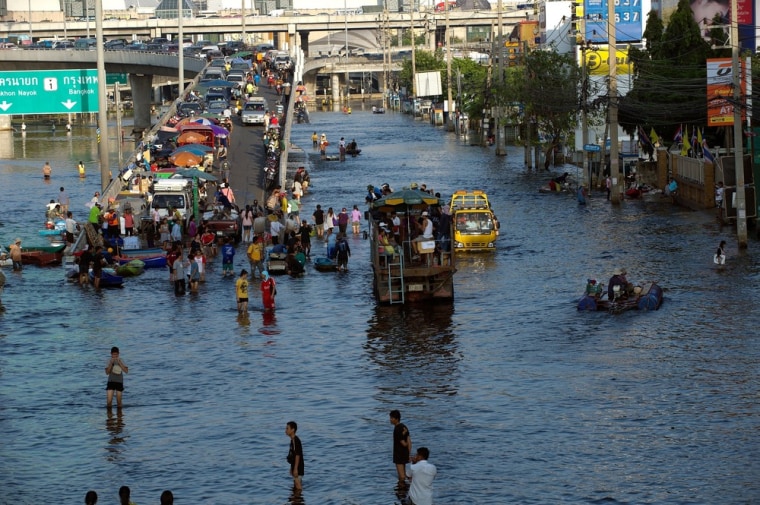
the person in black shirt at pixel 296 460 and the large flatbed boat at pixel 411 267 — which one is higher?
the large flatbed boat at pixel 411 267

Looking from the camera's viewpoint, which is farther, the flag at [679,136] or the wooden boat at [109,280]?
the flag at [679,136]

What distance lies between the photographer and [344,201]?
70.3 meters

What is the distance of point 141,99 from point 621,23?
181ft

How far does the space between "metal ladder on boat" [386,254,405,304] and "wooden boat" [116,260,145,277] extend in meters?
11.3

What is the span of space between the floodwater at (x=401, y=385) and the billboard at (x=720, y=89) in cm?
446

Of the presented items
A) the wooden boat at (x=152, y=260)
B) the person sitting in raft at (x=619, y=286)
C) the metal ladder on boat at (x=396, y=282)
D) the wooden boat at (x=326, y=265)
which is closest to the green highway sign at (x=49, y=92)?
the wooden boat at (x=152, y=260)

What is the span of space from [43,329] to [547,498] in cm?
1968

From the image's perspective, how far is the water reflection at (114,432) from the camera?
25906mm

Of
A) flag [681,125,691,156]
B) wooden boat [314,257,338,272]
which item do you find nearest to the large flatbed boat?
wooden boat [314,257,338,272]

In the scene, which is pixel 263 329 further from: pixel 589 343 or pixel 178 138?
pixel 178 138

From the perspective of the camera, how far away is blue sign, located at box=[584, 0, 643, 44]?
328 feet

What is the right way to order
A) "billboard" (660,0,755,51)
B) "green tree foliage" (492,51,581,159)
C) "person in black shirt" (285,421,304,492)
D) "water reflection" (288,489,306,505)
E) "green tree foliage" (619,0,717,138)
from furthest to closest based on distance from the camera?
1. "billboard" (660,0,755,51)
2. "green tree foliage" (492,51,581,159)
3. "green tree foliage" (619,0,717,138)
4. "water reflection" (288,489,306,505)
5. "person in black shirt" (285,421,304,492)

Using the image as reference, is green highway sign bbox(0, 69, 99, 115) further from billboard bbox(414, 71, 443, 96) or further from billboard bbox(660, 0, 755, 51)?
billboard bbox(414, 71, 443, 96)

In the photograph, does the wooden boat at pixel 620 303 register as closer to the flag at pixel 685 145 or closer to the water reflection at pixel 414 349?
the water reflection at pixel 414 349
